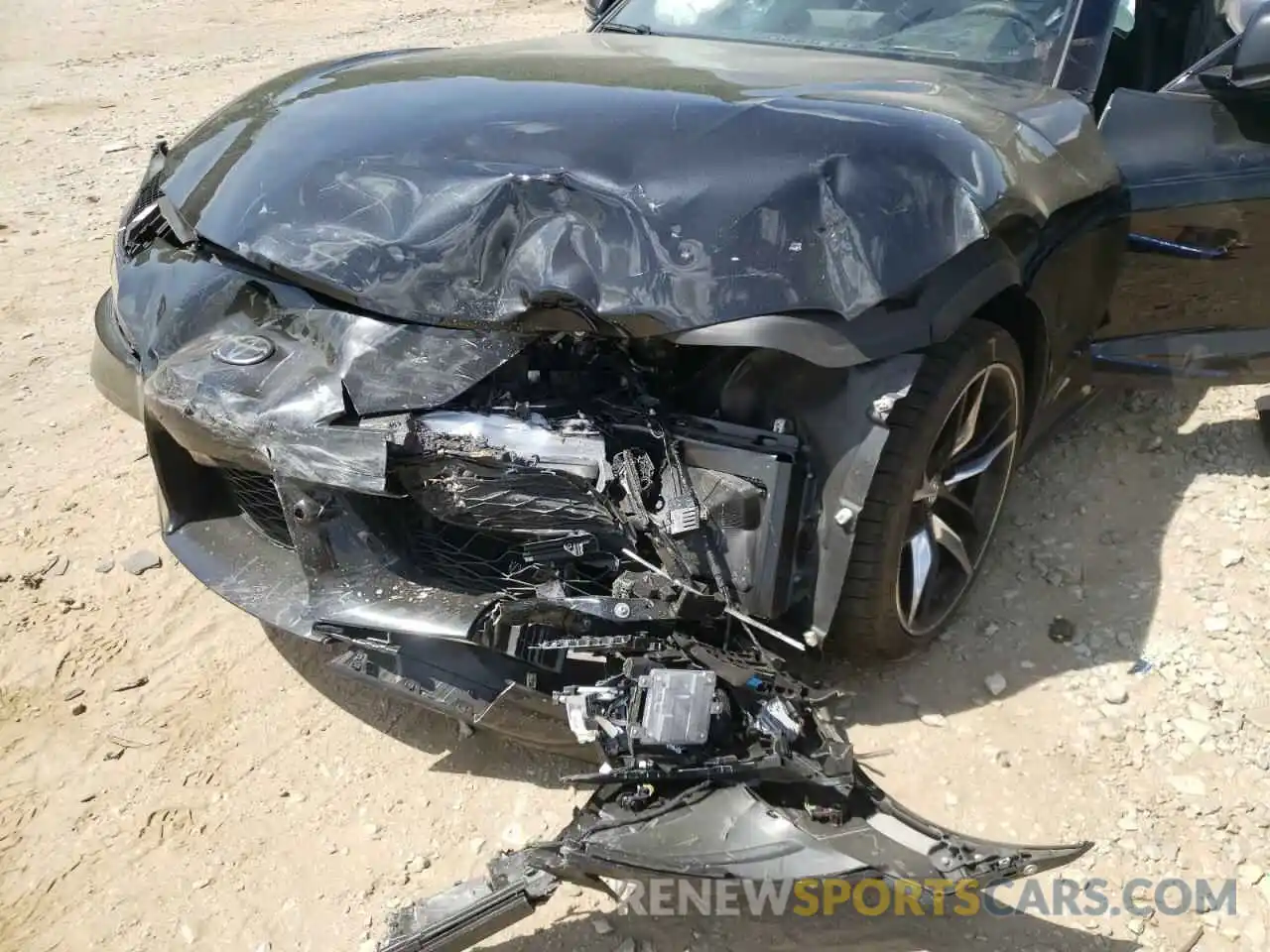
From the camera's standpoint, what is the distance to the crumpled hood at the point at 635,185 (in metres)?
1.96

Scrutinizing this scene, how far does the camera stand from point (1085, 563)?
2908 millimetres

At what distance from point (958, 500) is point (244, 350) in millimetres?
1774

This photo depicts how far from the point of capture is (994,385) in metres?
2.46

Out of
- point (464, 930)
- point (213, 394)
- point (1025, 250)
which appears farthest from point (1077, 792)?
point (213, 394)

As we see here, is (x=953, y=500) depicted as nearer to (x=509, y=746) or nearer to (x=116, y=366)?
(x=509, y=746)

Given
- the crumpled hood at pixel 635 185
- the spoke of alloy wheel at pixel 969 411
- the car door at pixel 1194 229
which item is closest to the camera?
the crumpled hood at pixel 635 185

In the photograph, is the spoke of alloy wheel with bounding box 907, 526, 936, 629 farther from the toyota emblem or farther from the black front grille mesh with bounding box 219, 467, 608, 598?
the toyota emblem

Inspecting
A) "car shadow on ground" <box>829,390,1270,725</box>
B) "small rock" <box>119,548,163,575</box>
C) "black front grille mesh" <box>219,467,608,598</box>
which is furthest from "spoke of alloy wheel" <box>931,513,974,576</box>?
"small rock" <box>119,548,163,575</box>

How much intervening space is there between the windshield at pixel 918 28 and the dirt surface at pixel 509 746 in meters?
1.28

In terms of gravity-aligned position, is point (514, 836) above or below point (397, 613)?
below

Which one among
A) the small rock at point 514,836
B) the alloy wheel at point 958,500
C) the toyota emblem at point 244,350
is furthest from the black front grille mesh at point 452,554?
the alloy wheel at point 958,500

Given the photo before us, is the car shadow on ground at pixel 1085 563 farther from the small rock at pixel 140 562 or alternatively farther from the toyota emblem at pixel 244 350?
the small rock at pixel 140 562

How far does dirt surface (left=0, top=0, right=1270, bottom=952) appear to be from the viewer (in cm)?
205

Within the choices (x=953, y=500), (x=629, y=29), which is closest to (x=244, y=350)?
(x=953, y=500)
